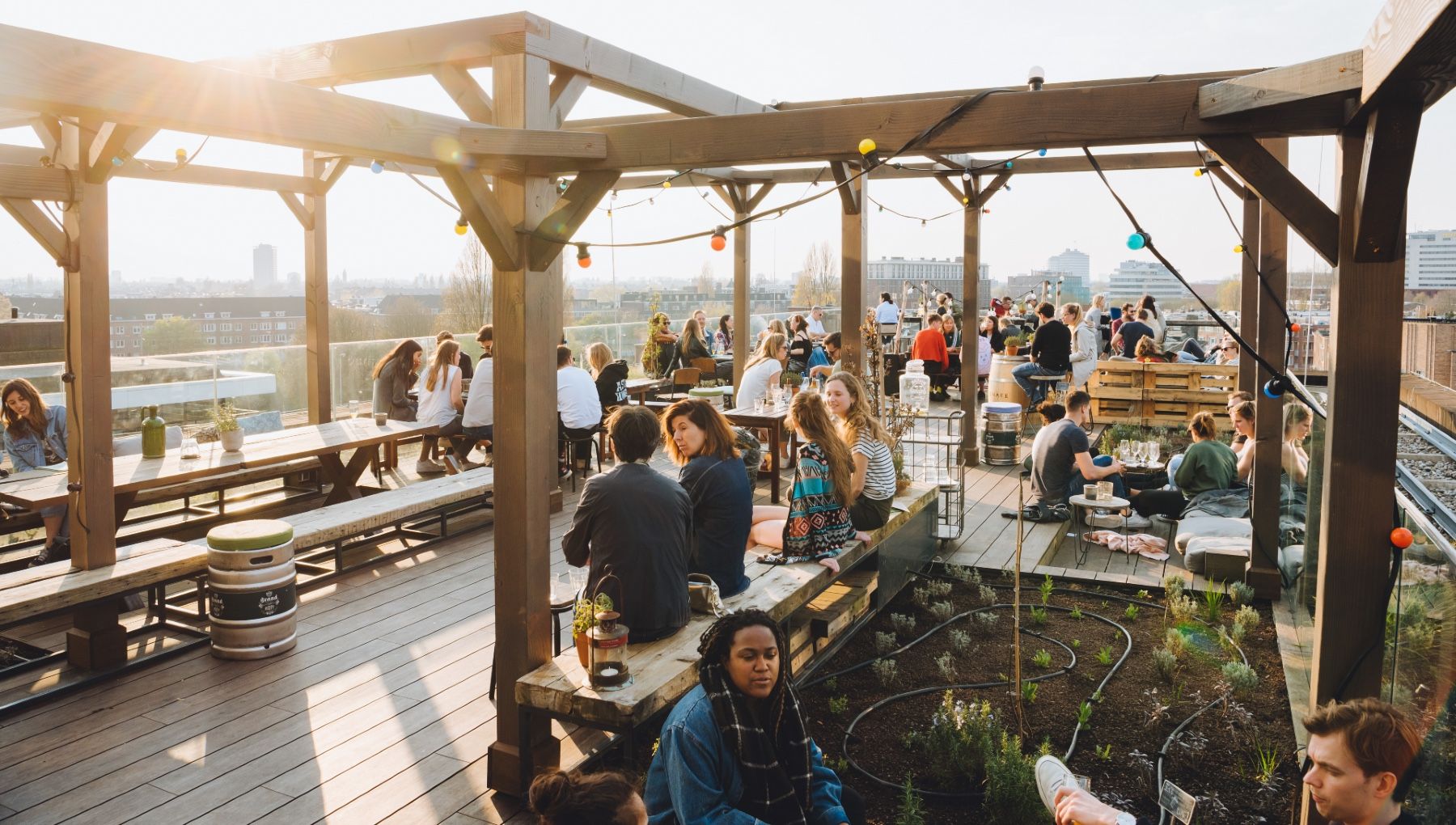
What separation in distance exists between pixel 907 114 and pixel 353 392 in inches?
350

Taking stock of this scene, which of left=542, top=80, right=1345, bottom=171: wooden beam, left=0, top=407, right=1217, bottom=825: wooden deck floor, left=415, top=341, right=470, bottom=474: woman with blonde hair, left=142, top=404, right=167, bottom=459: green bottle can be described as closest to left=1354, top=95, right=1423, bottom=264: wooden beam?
left=542, top=80, right=1345, bottom=171: wooden beam

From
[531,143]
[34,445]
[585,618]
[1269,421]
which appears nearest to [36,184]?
[34,445]

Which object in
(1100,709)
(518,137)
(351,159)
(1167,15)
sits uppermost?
(1167,15)

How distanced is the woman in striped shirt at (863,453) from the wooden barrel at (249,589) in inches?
114

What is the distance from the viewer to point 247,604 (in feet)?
16.3

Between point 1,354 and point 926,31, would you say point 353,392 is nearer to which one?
point 1,354

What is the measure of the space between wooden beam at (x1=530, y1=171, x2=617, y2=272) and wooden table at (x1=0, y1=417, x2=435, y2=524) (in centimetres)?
321

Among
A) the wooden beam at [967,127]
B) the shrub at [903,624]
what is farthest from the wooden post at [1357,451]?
the shrub at [903,624]

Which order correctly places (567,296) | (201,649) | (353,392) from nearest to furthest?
(201,649) → (353,392) → (567,296)

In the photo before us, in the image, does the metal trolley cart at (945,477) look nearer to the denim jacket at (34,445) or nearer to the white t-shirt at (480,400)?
the white t-shirt at (480,400)

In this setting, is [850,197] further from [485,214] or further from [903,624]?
[485,214]

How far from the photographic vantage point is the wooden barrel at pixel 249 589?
16.2ft

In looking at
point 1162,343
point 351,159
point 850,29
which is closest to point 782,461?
point 850,29

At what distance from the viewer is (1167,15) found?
720cm
